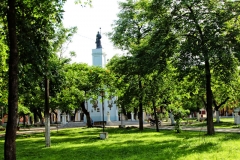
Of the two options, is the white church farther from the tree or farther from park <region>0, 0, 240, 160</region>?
the tree

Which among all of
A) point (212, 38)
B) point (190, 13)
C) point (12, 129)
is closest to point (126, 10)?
point (190, 13)

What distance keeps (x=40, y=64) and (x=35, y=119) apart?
60621 mm

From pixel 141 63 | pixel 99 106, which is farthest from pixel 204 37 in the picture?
pixel 99 106

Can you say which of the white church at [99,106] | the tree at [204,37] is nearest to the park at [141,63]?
the tree at [204,37]

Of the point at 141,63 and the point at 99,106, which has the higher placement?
the point at 141,63

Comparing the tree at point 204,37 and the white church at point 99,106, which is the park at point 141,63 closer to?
the tree at point 204,37

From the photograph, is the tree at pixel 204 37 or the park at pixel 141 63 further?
the tree at pixel 204 37

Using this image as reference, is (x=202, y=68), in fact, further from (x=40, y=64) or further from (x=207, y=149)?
(x=40, y=64)

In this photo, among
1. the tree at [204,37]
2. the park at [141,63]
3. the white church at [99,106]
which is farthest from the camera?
the white church at [99,106]

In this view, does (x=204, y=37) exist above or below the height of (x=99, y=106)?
above

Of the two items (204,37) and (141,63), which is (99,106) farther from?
(204,37)

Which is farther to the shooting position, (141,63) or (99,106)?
(99,106)

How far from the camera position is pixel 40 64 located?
432 inches

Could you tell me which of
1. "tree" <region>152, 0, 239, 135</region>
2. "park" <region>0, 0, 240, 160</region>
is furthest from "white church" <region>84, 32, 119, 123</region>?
"tree" <region>152, 0, 239, 135</region>
